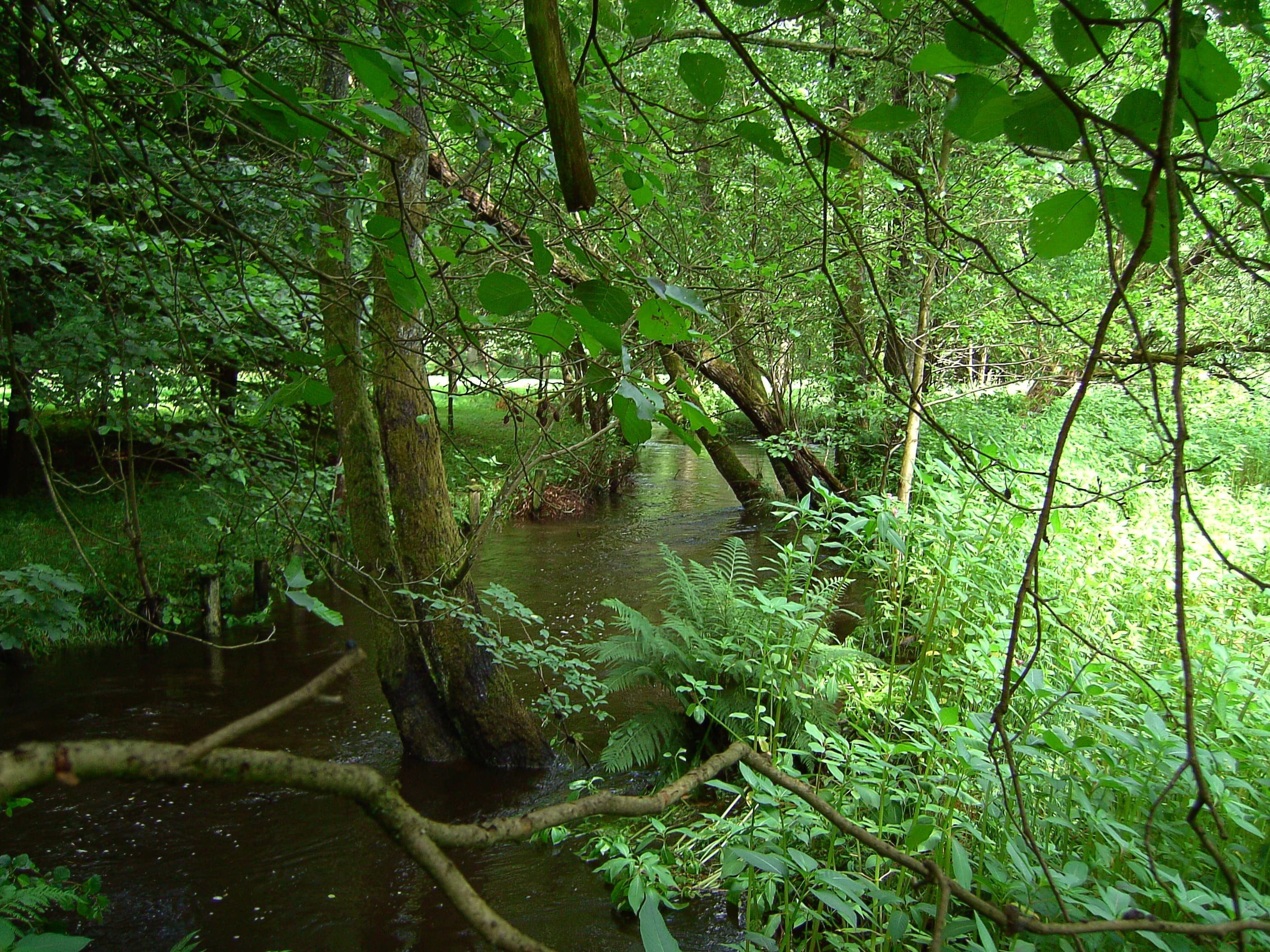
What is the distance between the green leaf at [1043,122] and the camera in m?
0.77

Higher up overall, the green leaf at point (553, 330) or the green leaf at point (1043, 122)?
the green leaf at point (1043, 122)

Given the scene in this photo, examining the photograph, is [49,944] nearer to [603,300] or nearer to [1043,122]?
[603,300]

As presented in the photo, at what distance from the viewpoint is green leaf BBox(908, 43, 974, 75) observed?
0.77 metres

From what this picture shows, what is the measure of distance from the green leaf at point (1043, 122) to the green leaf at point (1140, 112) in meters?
0.04

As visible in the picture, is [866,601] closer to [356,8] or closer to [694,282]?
[694,282]

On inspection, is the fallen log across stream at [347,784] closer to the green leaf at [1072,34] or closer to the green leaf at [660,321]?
the green leaf at [660,321]

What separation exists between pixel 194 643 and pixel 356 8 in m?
6.04

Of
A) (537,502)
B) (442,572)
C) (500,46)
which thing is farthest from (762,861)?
(537,502)

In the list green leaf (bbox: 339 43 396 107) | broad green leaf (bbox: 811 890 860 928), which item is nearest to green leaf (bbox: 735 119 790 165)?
green leaf (bbox: 339 43 396 107)

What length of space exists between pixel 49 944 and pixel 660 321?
1.23m

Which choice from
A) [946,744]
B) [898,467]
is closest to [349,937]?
[946,744]

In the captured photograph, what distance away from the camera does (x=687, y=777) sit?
0.73 metres

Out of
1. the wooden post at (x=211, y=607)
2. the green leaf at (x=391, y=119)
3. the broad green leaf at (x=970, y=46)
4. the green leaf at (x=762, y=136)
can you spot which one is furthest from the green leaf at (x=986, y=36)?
the wooden post at (x=211, y=607)

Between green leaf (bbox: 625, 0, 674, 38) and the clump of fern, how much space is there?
267cm
